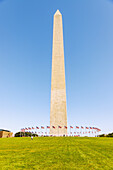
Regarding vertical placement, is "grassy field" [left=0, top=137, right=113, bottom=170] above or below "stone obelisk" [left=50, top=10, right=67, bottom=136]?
below

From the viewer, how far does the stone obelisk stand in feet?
130

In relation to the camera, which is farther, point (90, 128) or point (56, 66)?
point (56, 66)

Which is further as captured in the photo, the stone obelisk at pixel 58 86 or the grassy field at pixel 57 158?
the stone obelisk at pixel 58 86

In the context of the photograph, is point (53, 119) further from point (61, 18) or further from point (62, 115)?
point (61, 18)

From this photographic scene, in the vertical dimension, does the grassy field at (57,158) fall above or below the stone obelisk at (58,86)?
below

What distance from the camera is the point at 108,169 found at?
6898 millimetres

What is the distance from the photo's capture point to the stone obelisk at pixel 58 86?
39.5 metres

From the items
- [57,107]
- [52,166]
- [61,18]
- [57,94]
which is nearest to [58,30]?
[61,18]

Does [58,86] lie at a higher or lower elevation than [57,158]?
higher

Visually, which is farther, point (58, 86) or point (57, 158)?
point (58, 86)

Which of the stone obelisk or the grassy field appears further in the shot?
the stone obelisk

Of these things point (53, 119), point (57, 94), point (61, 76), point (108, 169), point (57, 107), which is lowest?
point (108, 169)

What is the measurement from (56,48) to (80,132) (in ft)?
84.1

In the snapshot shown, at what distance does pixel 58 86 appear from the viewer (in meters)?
42.1
